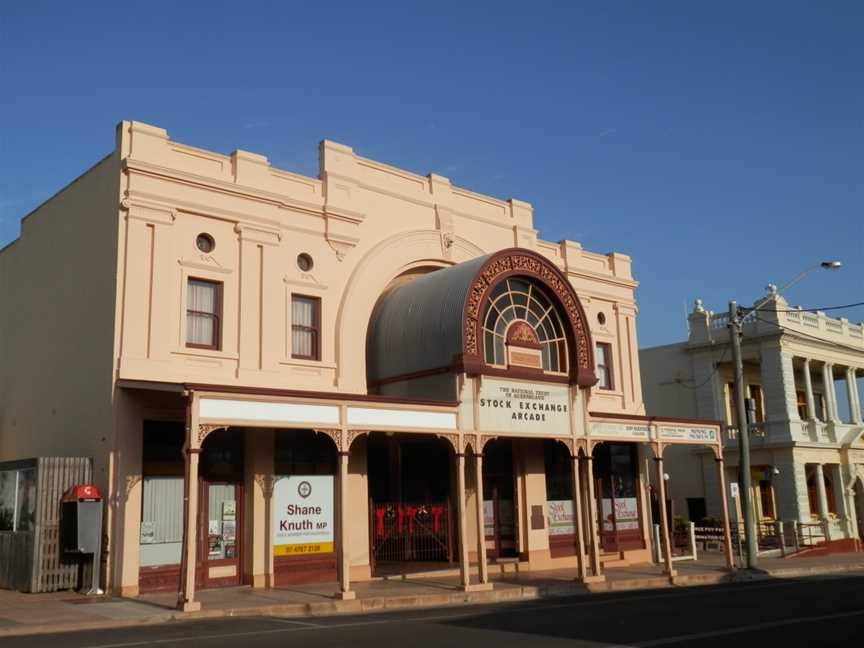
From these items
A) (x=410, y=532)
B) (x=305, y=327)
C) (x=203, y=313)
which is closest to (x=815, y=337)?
(x=410, y=532)

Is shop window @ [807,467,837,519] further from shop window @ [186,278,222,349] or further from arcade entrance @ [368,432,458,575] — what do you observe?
shop window @ [186,278,222,349]

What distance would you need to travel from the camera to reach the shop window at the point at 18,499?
1788 cm

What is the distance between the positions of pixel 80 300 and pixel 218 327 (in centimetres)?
320

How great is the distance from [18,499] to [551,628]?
11.7m

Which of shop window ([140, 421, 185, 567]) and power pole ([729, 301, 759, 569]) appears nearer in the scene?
shop window ([140, 421, 185, 567])

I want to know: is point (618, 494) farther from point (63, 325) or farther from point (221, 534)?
point (63, 325)

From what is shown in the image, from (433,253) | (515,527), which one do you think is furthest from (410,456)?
(433,253)

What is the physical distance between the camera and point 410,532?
20859mm

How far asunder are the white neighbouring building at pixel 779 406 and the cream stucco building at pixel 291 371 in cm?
1327

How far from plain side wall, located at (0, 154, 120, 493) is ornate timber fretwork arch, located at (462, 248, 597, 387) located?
305 inches

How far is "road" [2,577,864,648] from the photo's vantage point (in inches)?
460

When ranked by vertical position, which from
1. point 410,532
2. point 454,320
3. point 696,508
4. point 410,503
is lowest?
point 410,532

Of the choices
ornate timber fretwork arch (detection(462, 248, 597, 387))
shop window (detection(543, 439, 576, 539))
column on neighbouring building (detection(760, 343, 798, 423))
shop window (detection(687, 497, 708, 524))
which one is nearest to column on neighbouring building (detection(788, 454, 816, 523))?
column on neighbouring building (detection(760, 343, 798, 423))

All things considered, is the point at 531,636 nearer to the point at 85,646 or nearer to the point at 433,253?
the point at 85,646
